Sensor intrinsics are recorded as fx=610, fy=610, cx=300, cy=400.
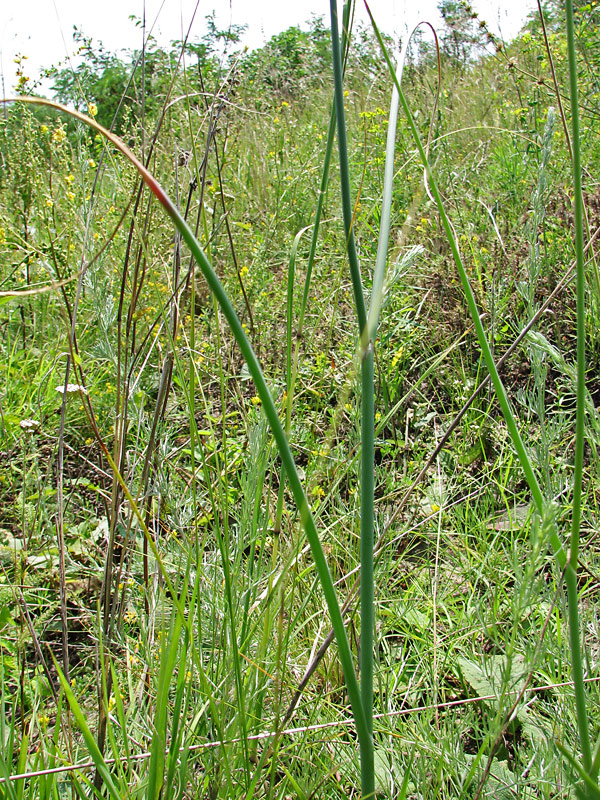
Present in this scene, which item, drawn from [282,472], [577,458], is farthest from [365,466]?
[282,472]

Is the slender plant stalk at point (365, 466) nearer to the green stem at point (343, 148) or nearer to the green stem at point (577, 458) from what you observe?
the green stem at point (343, 148)

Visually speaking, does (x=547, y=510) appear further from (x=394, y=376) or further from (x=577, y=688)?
(x=394, y=376)

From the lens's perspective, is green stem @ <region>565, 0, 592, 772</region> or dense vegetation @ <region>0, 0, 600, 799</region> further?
dense vegetation @ <region>0, 0, 600, 799</region>

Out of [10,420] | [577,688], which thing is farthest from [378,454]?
[577,688]

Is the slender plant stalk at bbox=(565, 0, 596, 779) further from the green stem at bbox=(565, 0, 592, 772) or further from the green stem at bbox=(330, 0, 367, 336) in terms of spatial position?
the green stem at bbox=(330, 0, 367, 336)

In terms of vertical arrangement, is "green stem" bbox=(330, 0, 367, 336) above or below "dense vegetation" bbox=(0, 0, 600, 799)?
above

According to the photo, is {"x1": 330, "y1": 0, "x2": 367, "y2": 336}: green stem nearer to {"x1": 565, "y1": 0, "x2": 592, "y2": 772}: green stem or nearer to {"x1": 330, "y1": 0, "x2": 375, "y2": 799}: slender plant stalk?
{"x1": 330, "y1": 0, "x2": 375, "y2": 799}: slender plant stalk

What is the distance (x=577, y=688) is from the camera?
1.83ft

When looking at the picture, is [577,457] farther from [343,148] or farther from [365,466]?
[343,148]

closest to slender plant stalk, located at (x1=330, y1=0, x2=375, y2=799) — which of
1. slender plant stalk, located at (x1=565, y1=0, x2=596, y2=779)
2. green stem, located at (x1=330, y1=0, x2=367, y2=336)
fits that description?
green stem, located at (x1=330, y1=0, x2=367, y2=336)

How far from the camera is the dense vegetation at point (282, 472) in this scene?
832mm

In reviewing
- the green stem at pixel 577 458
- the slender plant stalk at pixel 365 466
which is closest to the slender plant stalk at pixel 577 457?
the green stem at pixel 577 458

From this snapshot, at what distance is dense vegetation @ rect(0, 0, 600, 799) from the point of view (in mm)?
832

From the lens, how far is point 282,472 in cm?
87
